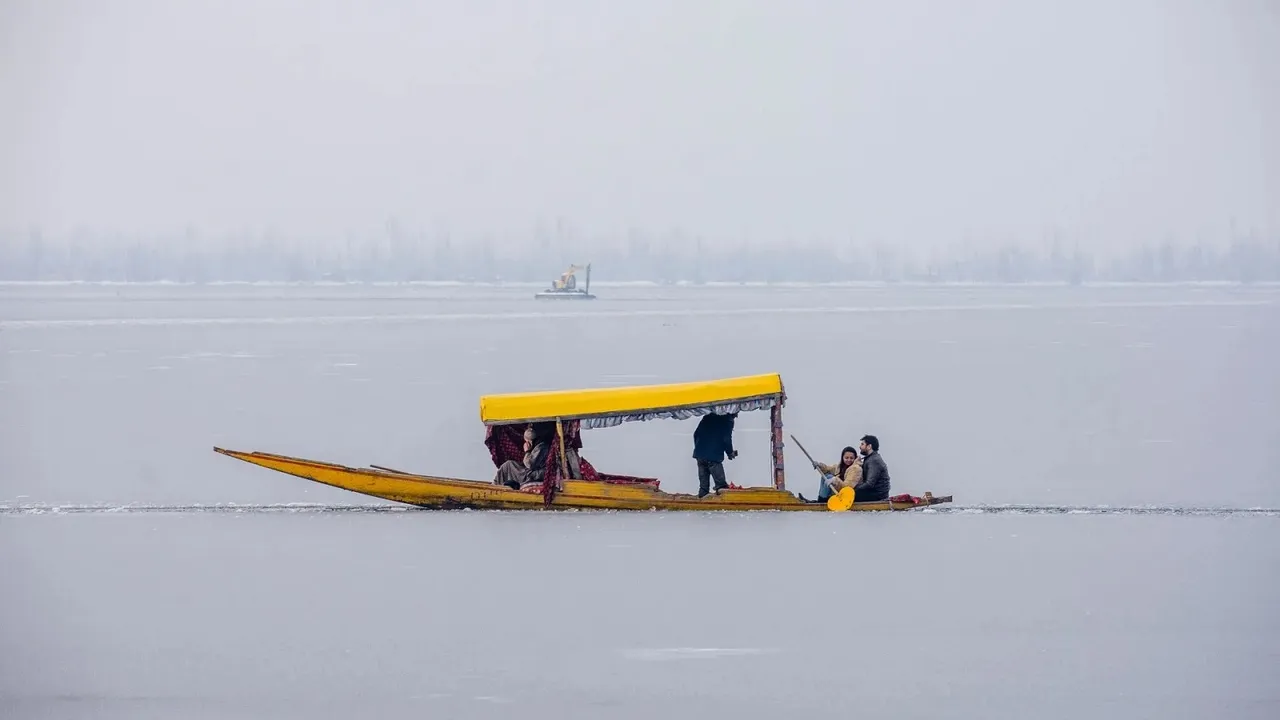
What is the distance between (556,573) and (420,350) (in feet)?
114

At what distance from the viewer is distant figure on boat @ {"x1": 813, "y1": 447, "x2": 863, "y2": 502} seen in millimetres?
16266

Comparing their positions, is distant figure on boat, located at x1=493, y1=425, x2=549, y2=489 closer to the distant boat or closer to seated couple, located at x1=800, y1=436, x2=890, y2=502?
seated couple, located at x1=800, y1=436, x2=890, y2=502

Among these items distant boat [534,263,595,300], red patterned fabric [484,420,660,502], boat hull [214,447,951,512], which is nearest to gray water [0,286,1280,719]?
boat hull [214,447,951,512]

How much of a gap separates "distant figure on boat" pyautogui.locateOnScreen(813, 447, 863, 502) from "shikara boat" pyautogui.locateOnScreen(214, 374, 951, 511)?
179 millimetres

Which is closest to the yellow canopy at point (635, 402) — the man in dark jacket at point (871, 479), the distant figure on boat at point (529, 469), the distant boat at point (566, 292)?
the distant figure on boat at point (529, 469)

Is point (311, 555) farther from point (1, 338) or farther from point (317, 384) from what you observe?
point (1, 338)

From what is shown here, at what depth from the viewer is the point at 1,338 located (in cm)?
5478

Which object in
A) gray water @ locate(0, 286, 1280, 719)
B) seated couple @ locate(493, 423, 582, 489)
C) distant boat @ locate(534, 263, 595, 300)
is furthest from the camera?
distant boat @ locate(534, 263, 595, 300)

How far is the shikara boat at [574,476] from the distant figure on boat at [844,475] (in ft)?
0.59

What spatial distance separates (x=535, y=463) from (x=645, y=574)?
3.01 m

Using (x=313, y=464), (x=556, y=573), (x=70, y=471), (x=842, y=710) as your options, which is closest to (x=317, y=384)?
(x=70, y=471)

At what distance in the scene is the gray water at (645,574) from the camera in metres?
10.5

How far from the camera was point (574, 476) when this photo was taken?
16453 millimetres

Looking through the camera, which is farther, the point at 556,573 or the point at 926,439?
the point at 926,439
